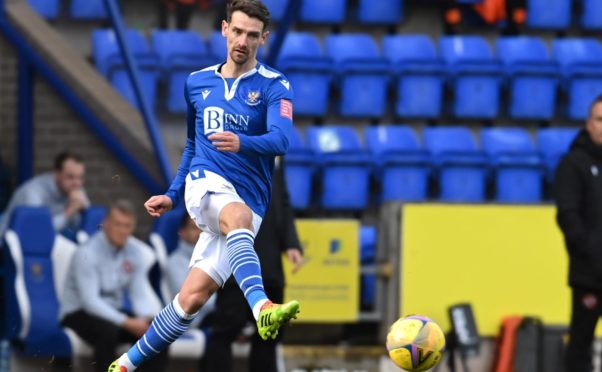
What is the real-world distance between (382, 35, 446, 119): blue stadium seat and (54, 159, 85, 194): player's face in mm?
4351

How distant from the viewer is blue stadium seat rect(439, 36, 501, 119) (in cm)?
1448

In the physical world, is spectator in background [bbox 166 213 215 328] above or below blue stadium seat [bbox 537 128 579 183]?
below

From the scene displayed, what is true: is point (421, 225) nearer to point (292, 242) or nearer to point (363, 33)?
point (292, 242)

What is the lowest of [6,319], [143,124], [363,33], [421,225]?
[6,319]

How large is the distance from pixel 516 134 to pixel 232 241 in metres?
8.19

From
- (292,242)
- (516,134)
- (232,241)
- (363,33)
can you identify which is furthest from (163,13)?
(232,241)

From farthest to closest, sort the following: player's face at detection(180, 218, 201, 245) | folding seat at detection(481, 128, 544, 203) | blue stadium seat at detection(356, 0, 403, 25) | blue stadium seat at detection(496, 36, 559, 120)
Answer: blue stadium seat at detection(356, 0, 403, 25) < blue stadium seat at detection(496, 36, 559, 120) < folding seat at detection(481, 128, 544, 203) < player's face at detection(180, 218, 201, 245)

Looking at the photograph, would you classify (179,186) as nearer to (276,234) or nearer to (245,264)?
(245,264)

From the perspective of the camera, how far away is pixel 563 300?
11.6 m

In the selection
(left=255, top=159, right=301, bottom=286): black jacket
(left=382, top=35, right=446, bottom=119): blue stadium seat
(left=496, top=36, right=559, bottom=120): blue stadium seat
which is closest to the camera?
(left=255, top=159, right=301, bottom=286): black jacket

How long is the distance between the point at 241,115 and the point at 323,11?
27.6ft

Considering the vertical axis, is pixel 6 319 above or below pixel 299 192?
below

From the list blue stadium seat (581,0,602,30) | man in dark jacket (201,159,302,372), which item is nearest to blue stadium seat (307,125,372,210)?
blue stadium seat (581,0,602,30)

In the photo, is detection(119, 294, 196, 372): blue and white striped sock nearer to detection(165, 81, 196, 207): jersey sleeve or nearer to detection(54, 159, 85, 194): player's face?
detection(165, 81, 196, 207): jersey sleeve
